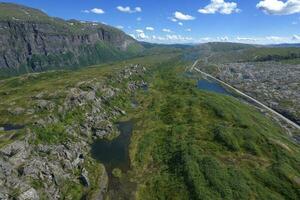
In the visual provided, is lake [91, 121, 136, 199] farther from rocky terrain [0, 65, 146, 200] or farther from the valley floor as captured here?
rocky terrain [0, 65, 146, 200]

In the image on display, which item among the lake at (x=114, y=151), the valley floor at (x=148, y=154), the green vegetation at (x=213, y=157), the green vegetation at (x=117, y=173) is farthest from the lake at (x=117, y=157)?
the green vegetation at (x=213, y=157)

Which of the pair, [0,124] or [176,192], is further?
[0,124]

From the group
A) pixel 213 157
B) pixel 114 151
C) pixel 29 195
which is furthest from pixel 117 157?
pixel 29 195

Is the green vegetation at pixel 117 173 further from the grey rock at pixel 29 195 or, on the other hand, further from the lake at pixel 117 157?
the grey rock at pixel 29 195

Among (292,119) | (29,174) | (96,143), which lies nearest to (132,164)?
(96,143)

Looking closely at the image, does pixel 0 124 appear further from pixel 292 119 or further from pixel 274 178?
pixel 292 119

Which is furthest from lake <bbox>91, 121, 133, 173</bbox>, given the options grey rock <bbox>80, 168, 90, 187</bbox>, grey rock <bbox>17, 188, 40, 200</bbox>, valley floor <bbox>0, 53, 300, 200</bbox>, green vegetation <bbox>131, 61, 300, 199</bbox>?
grey rock <bbox>17, 188, 40, 200</bbox>

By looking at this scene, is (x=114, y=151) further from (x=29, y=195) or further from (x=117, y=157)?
(x=29, y=195)
